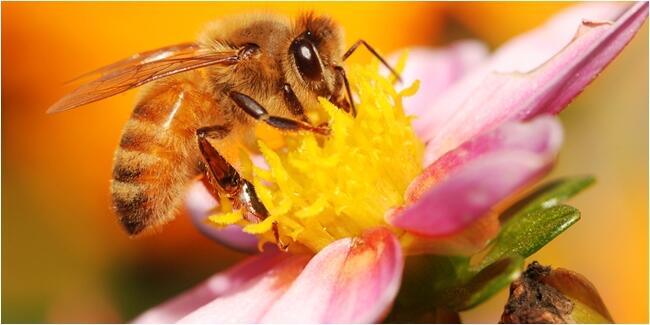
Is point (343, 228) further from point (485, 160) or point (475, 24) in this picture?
point (475, 24)

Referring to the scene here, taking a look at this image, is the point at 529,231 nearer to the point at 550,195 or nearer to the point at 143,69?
the point at 550,195

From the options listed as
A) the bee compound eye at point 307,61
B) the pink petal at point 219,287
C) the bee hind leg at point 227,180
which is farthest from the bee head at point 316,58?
the pink petal at point 219,287

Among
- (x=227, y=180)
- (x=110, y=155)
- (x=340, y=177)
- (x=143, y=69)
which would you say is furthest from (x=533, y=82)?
(x=110, y=155)

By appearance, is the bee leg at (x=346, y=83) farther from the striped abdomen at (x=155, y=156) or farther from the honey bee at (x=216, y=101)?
the striped abdomen at (x=155, y=156)

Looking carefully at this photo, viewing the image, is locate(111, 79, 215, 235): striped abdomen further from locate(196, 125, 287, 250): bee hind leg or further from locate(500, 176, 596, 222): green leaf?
locate(500, 176, 596, 222): green leaf

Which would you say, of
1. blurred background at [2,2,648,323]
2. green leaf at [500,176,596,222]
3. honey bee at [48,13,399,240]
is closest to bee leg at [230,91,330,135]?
honey bee at [48,13,399,240]

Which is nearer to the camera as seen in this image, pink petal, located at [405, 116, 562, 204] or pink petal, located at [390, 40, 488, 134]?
pink petal, located at [405, 116, 562, 204]

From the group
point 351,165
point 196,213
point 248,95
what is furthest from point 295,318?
point 196,213
